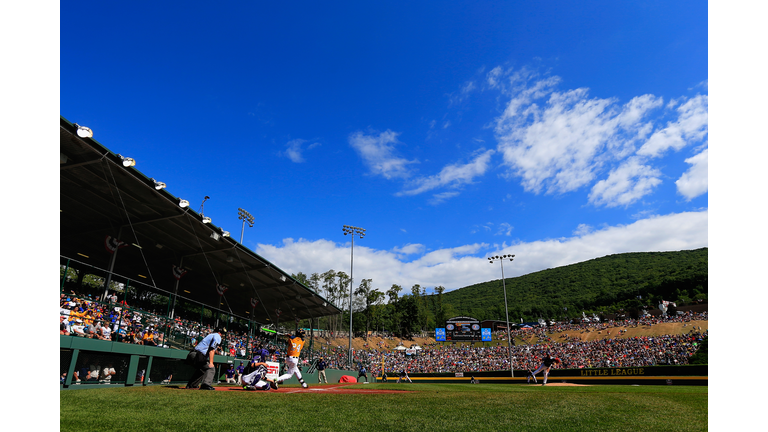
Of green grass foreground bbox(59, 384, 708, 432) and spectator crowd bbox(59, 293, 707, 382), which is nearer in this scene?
green grass foreground bbox(59, 384, 708, 432)

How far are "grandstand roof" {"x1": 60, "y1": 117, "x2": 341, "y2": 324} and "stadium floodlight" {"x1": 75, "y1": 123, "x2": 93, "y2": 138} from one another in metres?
0.19

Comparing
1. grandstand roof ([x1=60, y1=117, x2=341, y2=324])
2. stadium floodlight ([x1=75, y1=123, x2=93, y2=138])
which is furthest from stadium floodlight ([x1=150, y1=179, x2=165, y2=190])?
stadium floodlight ([x1=75, y1=123, x2=93, y2=138])

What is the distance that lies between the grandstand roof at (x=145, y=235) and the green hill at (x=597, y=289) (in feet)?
270

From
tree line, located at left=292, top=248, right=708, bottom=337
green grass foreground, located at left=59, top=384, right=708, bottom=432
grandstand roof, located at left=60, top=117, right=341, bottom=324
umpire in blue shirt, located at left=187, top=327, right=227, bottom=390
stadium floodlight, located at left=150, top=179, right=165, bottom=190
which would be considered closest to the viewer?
green grass foreground, located at left=59, top=384, right=708, bottom=432

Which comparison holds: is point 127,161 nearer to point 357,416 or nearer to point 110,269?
point 110,269

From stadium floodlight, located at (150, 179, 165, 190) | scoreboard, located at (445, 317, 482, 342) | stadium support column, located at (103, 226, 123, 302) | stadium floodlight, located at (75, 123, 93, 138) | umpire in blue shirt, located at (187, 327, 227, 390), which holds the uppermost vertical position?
stadium floodlight, located at (75, 123, 93, 138)

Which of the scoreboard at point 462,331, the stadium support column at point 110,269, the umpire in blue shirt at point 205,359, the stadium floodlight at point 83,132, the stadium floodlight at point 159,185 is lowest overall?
the scoreboard at point 462,331

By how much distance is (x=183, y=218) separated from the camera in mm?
21297

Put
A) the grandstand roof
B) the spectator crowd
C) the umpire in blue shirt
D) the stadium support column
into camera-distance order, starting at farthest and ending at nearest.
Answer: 1. the stadium support column
2. the grandstand roof
3. the spectator crowd
4. the umpire in blue shirt

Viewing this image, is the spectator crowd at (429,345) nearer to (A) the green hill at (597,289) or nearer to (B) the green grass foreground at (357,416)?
(B) the green grass foreground at (357,416)

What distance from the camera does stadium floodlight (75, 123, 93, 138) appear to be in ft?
43.3

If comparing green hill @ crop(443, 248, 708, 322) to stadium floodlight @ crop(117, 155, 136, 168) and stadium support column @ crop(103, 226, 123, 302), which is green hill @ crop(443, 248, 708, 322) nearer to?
stadium support column @ crop(103, 226, 123, 302)

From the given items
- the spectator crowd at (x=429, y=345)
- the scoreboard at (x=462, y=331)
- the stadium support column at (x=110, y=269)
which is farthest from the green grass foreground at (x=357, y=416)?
the scoreboard at (x=462, y=331)

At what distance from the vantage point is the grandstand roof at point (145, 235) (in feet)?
53.1
